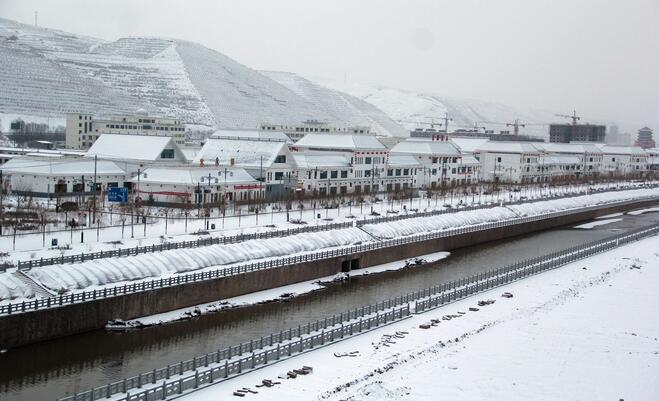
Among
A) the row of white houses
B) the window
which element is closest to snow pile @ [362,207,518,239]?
the row of white houses

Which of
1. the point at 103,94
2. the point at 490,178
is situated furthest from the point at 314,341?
the point at 103,94

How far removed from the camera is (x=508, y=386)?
2030cm

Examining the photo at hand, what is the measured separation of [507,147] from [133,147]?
168 ft

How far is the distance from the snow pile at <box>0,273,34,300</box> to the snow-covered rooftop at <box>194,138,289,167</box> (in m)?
34.9

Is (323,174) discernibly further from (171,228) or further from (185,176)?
(171,228)

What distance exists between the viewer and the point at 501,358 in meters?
22.8


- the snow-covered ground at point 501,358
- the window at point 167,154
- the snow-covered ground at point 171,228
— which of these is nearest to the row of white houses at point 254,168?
the window at point 167,154

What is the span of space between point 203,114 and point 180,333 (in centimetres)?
11790

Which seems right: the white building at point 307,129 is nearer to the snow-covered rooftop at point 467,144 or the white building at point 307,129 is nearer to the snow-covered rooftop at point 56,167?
the snow-covered rooftop at point 467,144

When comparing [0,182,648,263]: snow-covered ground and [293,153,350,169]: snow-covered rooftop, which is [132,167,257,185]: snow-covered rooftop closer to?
[0,182,648,263]: snow-covered ground

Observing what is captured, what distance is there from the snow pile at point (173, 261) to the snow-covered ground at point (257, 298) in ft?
5.87

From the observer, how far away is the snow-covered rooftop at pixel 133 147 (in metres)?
59.4

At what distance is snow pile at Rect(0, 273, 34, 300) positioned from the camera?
23.8 m

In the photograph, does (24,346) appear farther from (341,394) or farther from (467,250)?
(467,250)
